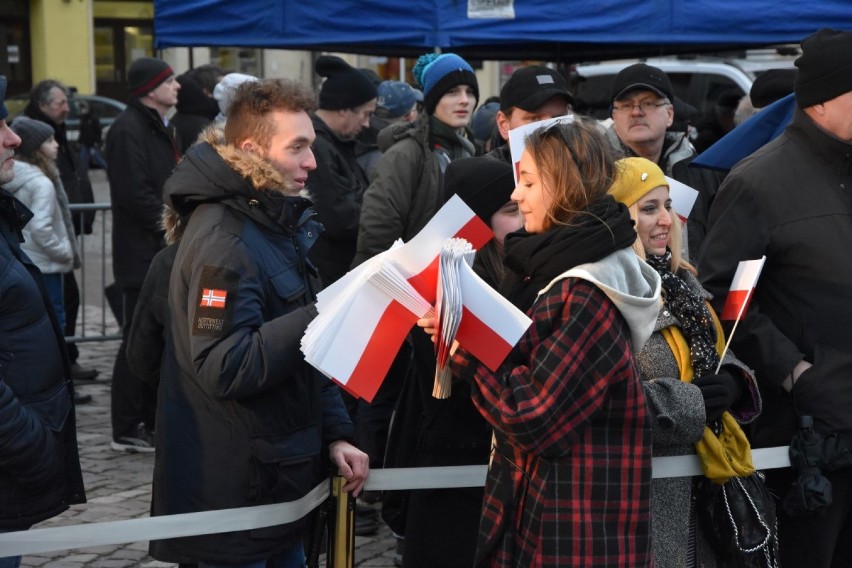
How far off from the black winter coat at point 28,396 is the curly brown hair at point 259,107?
69 centimetres

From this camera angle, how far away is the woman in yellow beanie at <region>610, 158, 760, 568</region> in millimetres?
3354

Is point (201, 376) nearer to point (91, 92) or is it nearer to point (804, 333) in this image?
point (804, 333)

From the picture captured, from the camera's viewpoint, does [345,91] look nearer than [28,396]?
No

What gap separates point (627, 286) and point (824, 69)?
4.73ft

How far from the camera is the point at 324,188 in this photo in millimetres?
6070

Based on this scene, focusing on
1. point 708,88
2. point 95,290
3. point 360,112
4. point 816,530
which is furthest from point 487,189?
point 708,88

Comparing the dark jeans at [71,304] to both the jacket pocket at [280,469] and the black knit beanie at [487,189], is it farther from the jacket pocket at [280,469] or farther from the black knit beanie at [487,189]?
the jacket pocket at [280,469]

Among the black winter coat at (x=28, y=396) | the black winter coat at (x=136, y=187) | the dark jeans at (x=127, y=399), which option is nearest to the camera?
the black winter coat at (x=28, y=396)

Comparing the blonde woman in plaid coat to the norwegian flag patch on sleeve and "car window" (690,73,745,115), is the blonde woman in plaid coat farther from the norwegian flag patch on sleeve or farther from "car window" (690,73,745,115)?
"car window" (690,73,745,115)

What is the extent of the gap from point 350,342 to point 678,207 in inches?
71.6

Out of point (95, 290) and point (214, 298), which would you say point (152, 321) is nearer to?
point (214, 298)

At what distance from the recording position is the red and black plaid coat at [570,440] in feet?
9.30

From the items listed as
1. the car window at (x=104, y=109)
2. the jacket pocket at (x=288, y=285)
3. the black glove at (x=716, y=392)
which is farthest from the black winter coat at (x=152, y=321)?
the car window at (x=104, y=109)

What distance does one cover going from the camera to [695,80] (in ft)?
42.1
